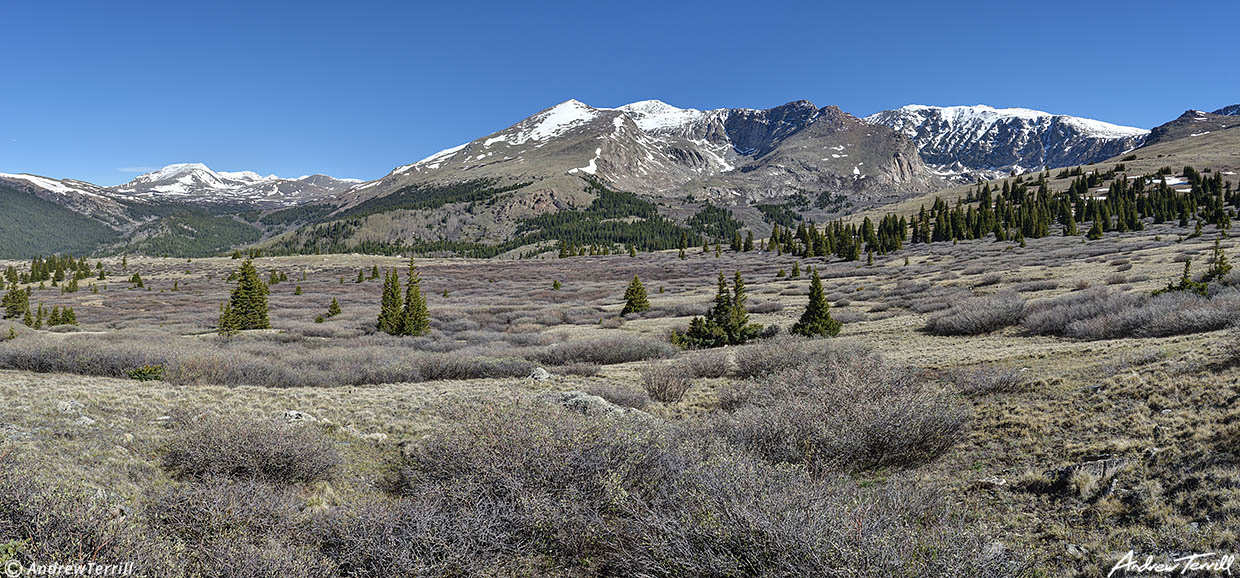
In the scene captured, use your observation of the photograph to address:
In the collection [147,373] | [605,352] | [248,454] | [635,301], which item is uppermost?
[248,454]

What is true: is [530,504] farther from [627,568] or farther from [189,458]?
[189,458]

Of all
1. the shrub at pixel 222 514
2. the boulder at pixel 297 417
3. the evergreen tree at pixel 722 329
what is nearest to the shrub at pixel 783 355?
the evergreen tree at pixel 722 329

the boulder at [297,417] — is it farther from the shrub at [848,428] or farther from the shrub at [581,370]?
the shrub at [581,370]

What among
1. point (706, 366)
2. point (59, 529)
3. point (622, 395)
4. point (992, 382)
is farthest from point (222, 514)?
point (706, 366)

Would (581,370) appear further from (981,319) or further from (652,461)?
(981,319)

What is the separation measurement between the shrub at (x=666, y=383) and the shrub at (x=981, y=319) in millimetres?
11489

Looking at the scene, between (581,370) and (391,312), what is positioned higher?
(391,312)

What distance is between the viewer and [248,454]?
6.88 metres

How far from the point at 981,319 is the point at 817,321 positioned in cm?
569

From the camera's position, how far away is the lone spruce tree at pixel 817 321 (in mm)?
22359

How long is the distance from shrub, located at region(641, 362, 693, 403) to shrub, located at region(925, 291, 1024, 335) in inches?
452

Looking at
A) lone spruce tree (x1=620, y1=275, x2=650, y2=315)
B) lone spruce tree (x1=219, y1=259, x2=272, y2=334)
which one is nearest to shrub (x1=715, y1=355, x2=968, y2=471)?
lone spruce tree (x1=620, y1=275, x2=650, y2=315)

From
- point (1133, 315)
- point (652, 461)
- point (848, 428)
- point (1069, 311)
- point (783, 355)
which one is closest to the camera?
point (652, 461)

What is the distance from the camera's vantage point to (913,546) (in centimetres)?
431
